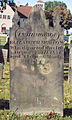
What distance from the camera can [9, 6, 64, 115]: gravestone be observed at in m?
6.04

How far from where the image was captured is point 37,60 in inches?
240

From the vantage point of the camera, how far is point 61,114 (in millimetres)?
6289

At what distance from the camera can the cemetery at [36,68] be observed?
6039 mm

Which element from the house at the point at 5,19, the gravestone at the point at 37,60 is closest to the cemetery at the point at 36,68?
the gravestone at the point at 37,60

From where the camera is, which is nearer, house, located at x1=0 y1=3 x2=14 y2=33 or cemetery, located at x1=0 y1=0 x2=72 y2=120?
cemetery, located at x1=0 y1=0 x2=72 y2=120

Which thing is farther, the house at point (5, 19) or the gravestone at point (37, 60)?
the house at point (5, 19)

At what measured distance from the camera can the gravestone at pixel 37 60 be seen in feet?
19.8

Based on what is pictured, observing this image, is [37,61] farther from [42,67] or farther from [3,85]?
[3,85]

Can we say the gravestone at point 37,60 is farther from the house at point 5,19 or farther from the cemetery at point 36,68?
the house at point 5,19

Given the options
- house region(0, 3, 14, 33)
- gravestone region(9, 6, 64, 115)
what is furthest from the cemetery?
house region(0, 3, 14, 33)

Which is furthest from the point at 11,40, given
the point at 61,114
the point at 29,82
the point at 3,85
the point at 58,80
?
the point at 3,85

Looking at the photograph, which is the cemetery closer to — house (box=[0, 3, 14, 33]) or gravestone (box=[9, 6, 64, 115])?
gravestone (box=[9, 6, 64, 115])

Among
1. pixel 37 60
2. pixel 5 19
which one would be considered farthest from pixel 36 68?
pixel 5 19

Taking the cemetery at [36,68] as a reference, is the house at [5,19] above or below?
above
